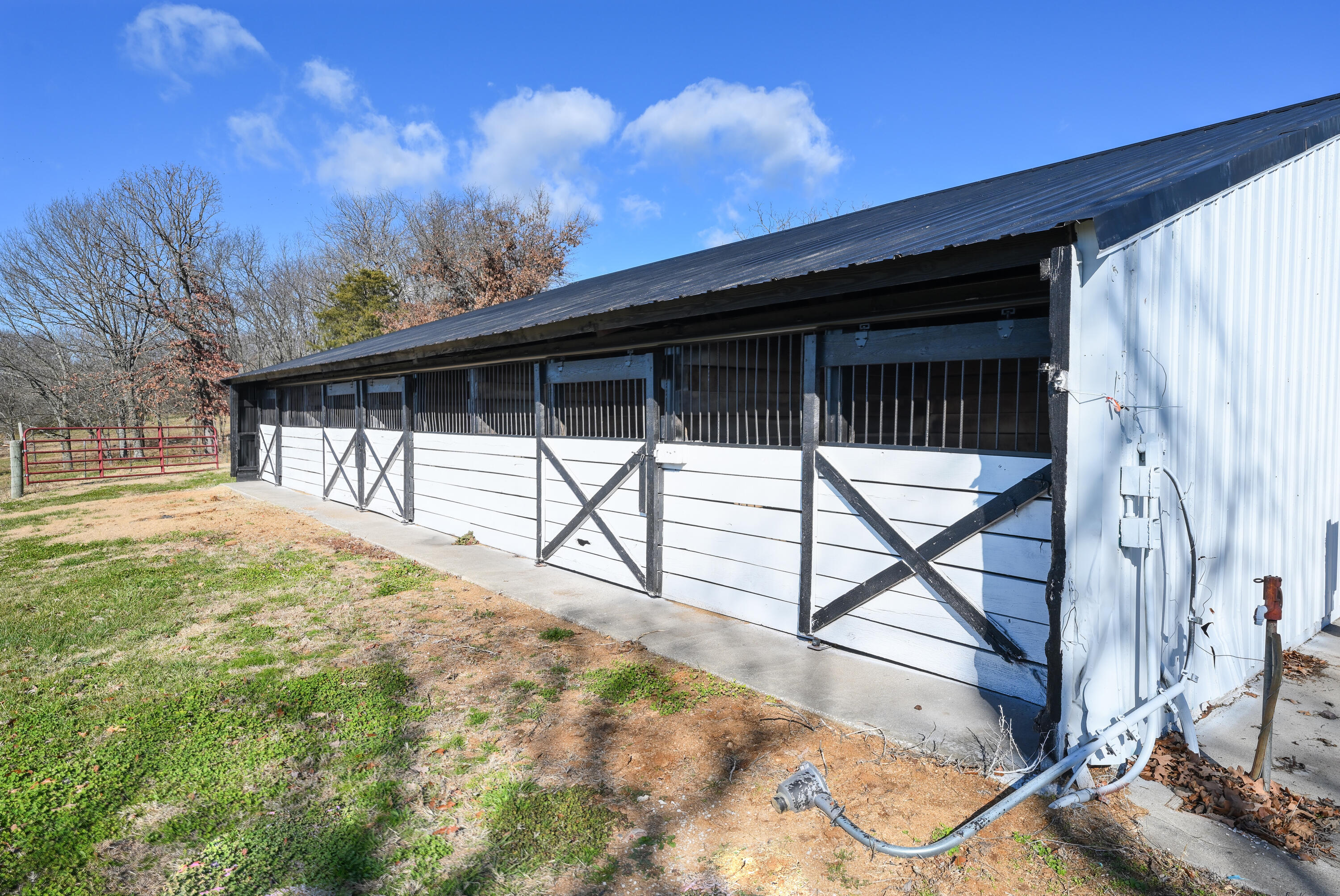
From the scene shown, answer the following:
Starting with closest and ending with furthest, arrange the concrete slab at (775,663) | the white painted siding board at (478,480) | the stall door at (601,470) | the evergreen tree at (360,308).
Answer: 1. the concrete slab at (775,663)
2. the stall door at (601,470)
3. the white painted siding board at (478,480)
4. the evergreen tree at (360,308)

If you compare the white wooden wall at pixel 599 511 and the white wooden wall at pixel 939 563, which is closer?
the white wooden wall at pixel 939 563

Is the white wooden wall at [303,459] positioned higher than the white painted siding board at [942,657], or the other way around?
the white wooden wall at [303,459]

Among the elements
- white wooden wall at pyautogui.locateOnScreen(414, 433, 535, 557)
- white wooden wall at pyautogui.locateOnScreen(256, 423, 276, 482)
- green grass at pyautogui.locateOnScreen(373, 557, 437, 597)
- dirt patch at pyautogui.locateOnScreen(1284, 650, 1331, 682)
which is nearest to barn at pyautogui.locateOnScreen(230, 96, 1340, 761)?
dirt patch at pyautogui.locateOnScreen(1284, 650, 1331, 682)

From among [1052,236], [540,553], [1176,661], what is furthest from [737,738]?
[540,553]

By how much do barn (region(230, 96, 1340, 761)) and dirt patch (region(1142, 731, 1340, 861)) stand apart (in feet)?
1.05

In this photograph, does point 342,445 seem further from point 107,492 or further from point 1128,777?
point 1128,777

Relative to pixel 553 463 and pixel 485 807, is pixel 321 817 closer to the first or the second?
pixel 485 807

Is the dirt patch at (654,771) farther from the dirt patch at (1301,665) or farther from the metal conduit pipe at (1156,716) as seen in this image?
the dirt patch at (1301,665)

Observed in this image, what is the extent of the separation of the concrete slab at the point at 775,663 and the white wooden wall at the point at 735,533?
0.54 feet

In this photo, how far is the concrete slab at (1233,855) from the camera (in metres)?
2.31

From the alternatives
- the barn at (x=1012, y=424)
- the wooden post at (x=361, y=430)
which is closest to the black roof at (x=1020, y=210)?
the barn at (x=1012, y=424)

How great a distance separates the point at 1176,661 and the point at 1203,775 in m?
0.59

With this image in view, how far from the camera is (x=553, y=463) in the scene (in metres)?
7.21

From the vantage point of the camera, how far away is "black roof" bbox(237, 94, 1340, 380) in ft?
9.95
